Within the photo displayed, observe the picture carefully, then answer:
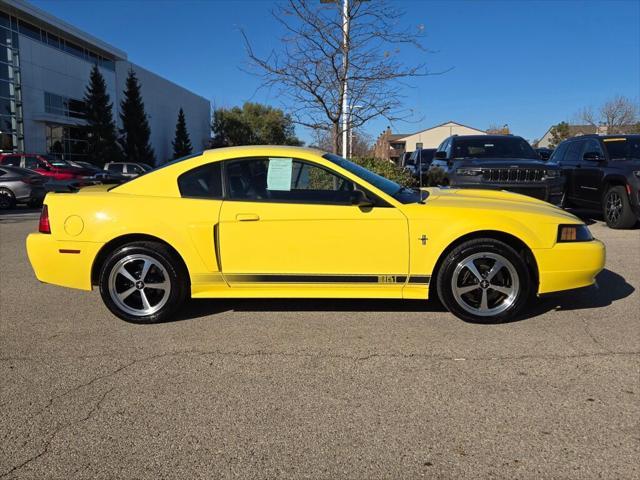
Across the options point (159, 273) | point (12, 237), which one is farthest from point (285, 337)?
point (12, 237)

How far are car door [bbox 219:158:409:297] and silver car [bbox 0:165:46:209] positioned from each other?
13.3 m

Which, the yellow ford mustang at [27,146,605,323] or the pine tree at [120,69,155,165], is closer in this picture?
the yellow ford mustang at [27,146,605,323]

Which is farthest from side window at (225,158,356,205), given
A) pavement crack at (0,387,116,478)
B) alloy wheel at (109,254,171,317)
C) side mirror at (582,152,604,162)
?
side mirror at (582,152,604,162)

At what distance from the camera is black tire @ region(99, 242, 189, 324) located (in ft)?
14.8

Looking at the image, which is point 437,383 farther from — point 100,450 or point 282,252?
point 100,450

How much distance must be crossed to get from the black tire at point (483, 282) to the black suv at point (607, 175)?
A: 602 centimetres

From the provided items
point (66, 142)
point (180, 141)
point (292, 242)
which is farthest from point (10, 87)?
point (292, 242)

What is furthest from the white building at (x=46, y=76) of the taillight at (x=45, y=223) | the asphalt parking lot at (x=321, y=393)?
the asphalt parking lot at (x=321, y=393)

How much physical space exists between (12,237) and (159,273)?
6.61 m

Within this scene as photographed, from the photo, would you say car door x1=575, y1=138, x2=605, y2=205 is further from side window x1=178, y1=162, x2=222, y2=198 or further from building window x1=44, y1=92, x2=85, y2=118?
building window x1=44, y1=92, x2=85, y2=118

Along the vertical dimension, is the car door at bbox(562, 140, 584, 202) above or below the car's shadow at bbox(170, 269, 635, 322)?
above

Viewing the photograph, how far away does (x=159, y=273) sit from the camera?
4.59 m

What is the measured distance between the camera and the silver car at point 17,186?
15180 millimetres

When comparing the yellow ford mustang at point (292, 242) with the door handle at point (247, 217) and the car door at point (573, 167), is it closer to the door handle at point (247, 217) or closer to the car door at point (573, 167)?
the door handle at point (247, 217)
